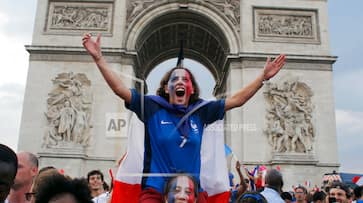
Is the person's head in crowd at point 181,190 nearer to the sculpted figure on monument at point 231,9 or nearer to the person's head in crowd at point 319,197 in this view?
the person's head in crowd at point 319,197

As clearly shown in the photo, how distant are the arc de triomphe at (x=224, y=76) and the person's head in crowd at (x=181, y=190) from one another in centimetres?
1162

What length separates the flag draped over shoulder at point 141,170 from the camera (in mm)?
2606

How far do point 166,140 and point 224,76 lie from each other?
16.5 m

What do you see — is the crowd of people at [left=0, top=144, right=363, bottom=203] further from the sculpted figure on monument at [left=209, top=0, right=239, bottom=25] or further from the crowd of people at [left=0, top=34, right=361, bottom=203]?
the sculpted figure on monument at [left=209, top=0, right=239, bottom=25]

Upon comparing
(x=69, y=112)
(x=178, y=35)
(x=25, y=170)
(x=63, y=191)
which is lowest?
(x=63, y=191)

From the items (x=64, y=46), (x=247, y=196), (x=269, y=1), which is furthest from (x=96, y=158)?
(x=247, y=196)

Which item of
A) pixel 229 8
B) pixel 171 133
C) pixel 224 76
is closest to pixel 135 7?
pixel 229 8

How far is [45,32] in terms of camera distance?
1662 cm

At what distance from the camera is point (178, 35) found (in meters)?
20.3

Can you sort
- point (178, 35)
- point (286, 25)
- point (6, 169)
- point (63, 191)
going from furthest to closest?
point (178, 35) → point (286, 25) → point (63, 191) → point (6, 169)

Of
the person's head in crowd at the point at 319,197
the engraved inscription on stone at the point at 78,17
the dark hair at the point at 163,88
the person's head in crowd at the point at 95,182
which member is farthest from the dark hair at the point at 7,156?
the engraved inscription on stone at the point at 78,17

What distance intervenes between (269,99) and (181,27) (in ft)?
20.2

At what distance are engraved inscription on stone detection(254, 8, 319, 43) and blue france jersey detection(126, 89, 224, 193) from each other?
1484 centimetres

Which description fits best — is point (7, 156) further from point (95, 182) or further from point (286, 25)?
point (286, 25)
